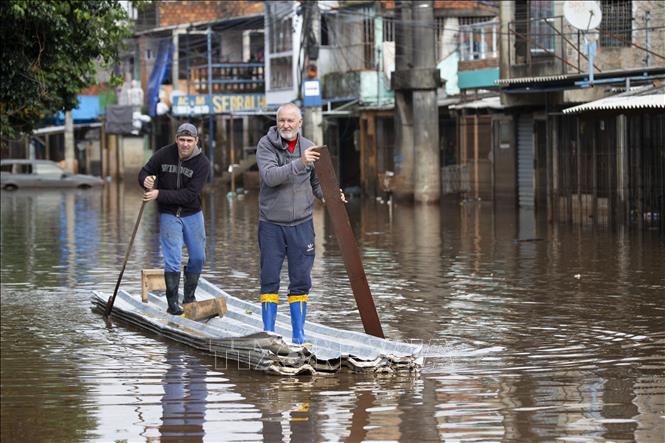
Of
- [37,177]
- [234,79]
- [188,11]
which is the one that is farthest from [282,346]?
[188,11]

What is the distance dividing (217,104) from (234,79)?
10.2 feet

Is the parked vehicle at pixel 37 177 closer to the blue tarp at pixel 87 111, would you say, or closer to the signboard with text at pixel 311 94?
the blue tarp at pixel 87 111

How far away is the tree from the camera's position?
647 inches

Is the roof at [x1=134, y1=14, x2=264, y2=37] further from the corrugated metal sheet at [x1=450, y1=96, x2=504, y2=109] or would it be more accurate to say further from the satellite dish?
the satellite dish

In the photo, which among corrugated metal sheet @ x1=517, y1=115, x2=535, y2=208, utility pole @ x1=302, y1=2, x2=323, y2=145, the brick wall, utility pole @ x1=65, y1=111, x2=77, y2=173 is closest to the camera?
corrugated metal sheet @ x1=517, y1=115, x2=535, y2=208

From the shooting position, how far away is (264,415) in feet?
28.0

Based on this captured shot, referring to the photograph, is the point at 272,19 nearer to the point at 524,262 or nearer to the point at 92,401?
the point at 524,262

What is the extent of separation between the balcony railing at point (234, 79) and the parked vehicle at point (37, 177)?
18.7ft

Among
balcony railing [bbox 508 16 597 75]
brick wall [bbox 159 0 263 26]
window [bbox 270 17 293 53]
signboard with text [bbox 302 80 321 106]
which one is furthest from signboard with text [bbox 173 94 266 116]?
balcony railing [bbox 508 16 597 75]

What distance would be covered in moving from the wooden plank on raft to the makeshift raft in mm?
161

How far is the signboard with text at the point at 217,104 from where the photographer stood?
50.2 metres

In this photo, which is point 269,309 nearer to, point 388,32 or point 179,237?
point 179,237

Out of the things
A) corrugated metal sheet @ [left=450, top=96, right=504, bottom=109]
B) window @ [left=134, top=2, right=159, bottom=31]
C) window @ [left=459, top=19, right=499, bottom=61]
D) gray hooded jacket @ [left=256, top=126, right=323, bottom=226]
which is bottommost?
gray hooded jacket @ [left=256, top=126, right=323, bottom=226]

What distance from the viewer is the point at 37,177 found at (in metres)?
54.4
